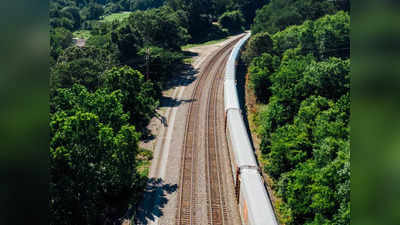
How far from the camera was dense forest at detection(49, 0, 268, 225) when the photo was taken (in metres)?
18.5

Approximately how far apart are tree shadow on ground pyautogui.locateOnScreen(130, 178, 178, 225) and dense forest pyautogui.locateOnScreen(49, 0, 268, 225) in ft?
2.26

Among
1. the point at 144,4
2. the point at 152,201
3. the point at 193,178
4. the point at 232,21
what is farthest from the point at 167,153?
the point at 144,4

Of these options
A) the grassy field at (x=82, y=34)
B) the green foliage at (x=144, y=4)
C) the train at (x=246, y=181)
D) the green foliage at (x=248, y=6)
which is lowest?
the train at (x=246, y=181)

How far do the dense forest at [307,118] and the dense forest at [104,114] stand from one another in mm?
11145

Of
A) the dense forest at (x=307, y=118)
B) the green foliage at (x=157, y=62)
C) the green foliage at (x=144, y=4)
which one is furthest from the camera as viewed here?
the green foliage at (x=144, y=4)

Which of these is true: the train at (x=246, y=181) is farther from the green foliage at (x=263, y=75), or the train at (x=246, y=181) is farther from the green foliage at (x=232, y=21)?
the green foliage at (x=232, y=21)

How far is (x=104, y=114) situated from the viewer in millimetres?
24281

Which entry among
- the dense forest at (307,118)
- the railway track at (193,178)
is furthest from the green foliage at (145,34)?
the railway track at (193,178)

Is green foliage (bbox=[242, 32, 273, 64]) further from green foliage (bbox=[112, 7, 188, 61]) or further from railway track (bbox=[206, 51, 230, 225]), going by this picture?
railway track (bbox=[206, 51, 230, 225])

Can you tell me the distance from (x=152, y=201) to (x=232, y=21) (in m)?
76.6

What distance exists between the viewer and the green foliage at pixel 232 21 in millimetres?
93375
